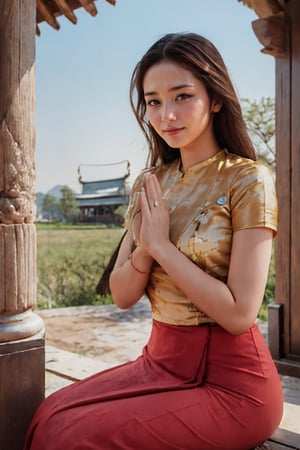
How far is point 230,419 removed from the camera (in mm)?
1204

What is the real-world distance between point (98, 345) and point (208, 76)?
14.4ft

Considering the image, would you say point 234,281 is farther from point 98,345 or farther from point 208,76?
point 98,345

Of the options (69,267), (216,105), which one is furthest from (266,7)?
(69,267)

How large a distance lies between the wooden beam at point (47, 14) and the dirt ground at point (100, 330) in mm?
3022

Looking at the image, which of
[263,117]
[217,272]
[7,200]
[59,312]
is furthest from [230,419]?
[263,117]

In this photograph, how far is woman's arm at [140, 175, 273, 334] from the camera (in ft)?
3.86

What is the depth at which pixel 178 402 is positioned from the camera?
3.90ft

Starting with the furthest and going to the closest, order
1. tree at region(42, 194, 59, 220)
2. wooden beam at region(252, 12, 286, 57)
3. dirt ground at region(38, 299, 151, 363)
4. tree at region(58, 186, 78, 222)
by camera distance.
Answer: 1. tree at region(42, 194, 59, 220)
2. tree at region(58, 186, 78, 222)
3. dirt ground at region(38, 299, 151, 363)
4. wooden beam at region(252, 12, 286, 57)

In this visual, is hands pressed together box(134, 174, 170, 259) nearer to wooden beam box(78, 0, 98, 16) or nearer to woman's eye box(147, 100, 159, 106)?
woman's eye box(147, 100, 159, 106)

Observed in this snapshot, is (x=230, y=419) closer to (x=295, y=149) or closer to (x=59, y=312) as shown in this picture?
(x=295, y=149)

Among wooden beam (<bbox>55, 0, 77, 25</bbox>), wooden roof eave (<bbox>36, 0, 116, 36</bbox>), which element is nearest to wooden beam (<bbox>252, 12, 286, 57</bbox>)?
wooden roof eave (<bbox>36, 0, 116, 36</bbox>)

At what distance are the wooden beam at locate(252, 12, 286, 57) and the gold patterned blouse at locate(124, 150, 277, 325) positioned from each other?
2.17 m

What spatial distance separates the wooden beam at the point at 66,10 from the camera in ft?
9.07

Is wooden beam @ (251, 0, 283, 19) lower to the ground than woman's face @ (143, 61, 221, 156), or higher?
higher
